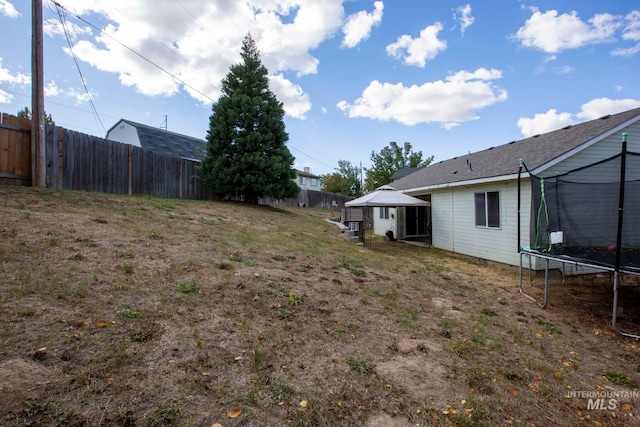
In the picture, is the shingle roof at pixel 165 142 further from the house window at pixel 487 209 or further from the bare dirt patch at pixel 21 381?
the bare dirt patch at pixel 21 381

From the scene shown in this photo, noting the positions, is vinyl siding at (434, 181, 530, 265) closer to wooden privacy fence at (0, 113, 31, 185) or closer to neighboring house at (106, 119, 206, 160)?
wooden privacy fence at (0, 113, 31, 185)

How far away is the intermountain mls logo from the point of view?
7.68ft

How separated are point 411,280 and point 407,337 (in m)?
2.59

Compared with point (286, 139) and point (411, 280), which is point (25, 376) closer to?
point (411, 280)

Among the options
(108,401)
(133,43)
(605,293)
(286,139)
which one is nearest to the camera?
(108,401)

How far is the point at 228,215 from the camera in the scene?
29.8ft

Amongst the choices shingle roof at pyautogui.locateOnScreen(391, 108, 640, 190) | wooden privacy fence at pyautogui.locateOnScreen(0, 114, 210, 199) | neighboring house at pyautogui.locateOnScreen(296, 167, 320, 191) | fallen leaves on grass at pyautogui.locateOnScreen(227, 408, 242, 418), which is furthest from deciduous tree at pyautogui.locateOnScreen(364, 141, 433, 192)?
fallen leaves on grass at pyautogui.locateOnScreen(227, 408, 242, 418)

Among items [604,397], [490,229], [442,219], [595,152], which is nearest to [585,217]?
[490,229]

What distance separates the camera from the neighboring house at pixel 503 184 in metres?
7.55

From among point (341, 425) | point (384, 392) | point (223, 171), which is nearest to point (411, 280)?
point (384, 392)

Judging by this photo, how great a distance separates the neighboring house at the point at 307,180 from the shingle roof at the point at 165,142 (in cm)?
1695

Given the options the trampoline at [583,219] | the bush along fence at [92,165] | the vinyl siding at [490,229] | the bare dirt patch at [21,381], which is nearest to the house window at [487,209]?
the vinyl siding at [490,229]

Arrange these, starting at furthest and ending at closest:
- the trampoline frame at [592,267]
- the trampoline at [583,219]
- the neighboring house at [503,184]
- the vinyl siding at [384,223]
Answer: the vinyl siding at [384,223]
the neighboring house at [503,184]
the trampoline at [583,219]
the trampoline frame at [592,267]

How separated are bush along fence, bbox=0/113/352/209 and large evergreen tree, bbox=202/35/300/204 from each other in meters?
1.24
